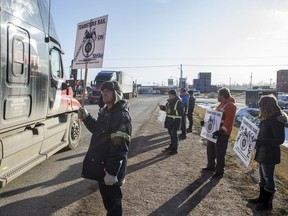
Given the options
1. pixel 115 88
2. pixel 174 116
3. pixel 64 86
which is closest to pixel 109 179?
pixel 115 88

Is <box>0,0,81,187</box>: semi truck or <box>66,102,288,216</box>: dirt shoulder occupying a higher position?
<box>0,0,81,187</box>: semi truck

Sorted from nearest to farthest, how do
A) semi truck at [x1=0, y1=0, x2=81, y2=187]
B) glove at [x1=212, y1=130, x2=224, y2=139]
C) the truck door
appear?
semi truck at [x1=0, y1=0, x2=81, y2=187] < glove at [x1=212, y1=130, x2=224, y2=139] < the truck door

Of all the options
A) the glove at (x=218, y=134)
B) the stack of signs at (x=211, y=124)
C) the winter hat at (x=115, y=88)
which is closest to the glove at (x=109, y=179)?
the winter hat at (x=115, y=88)

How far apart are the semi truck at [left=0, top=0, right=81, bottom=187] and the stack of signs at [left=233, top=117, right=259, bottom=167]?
399 centimetres

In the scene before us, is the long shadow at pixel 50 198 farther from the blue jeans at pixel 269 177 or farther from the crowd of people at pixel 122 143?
the blue jeans at pixel 269 177

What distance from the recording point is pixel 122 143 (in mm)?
3564

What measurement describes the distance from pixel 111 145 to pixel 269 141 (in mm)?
2731

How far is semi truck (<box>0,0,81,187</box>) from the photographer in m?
4.86

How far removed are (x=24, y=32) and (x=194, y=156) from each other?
541 centimetres

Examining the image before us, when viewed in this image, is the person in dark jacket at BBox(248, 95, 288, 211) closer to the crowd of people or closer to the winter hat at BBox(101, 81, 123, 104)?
the crowd of people

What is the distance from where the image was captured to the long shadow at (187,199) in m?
4.93

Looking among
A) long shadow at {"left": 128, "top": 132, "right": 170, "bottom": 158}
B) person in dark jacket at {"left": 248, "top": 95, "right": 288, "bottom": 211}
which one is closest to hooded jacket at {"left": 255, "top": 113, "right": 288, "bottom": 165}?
person in dark jacket at {"left": 248, "top": 95, "right": 288, "bottom": 211}

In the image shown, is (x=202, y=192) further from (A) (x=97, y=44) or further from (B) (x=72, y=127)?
(B) (x=72, y=127)

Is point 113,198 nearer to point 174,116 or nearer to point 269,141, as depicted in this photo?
point 269,141
